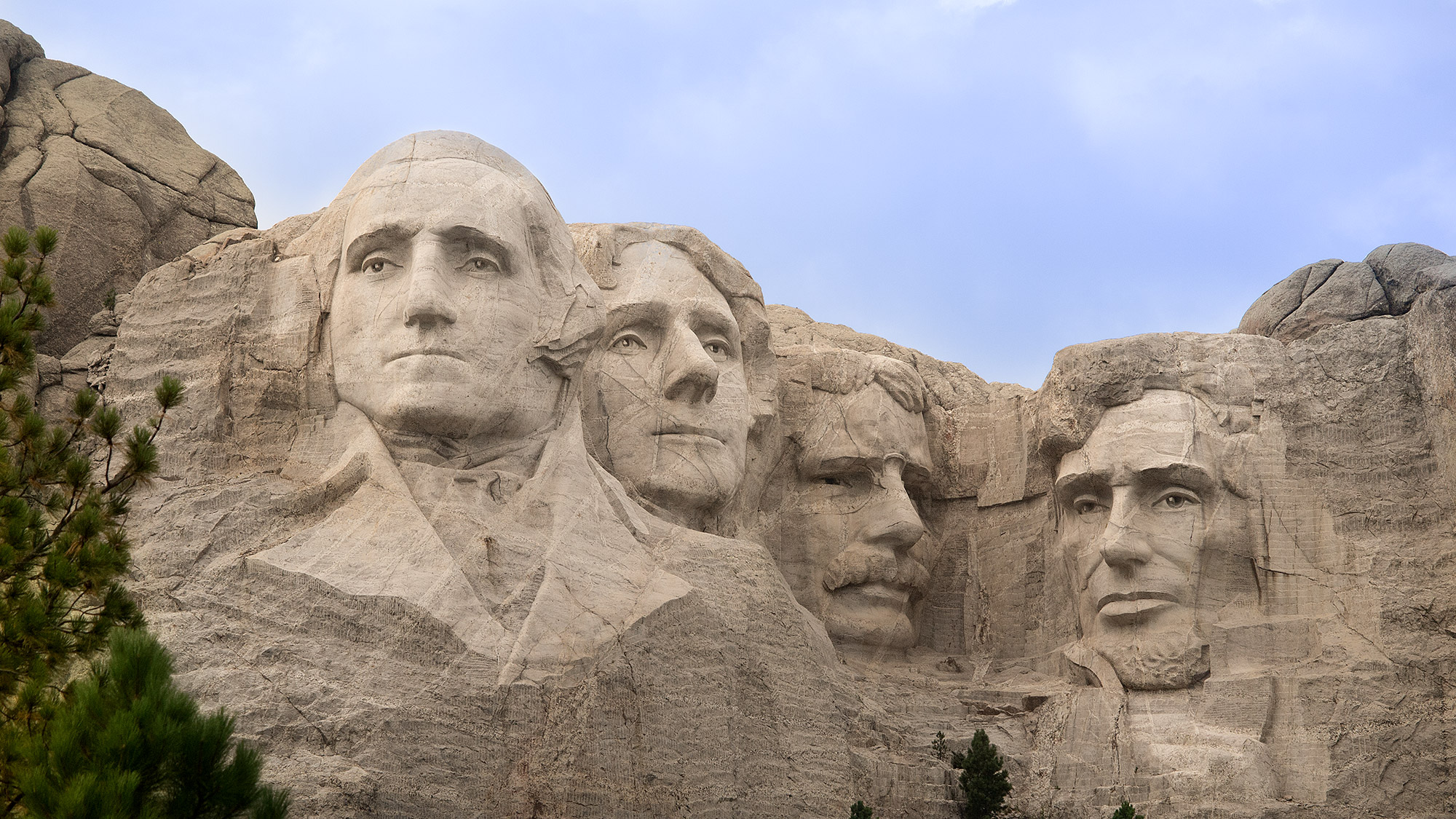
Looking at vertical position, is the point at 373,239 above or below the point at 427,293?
above

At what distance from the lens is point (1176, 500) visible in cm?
1134

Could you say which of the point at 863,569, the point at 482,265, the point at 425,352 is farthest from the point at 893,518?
the point at 425,352

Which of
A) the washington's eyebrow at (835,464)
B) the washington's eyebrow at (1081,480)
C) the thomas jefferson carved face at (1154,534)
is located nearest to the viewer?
the thomas jefferson carved face at (1154,534)

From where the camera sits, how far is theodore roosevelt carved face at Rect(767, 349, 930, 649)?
38.9 ft

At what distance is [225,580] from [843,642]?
4318 millimetres

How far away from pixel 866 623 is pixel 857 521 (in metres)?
0.65

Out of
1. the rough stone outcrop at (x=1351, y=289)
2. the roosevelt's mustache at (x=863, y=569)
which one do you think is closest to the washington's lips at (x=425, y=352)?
the roosevelt's mustache at (x=863, y=569)

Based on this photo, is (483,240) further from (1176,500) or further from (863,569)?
(1176,500)

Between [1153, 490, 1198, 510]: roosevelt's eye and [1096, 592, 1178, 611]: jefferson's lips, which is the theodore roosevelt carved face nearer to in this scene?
[1096, 592, 1178, 611]: jefferson's lips

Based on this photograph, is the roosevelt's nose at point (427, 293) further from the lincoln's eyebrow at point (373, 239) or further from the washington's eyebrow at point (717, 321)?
the washington's eyebrow at point (717, 321)

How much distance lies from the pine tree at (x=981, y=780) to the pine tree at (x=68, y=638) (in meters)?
4.85

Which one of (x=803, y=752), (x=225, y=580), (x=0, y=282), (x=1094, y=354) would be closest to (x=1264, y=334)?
(x=1094, y=354)

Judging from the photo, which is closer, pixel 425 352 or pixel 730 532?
pixel 425 352

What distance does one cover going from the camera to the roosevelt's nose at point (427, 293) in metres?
9.43
